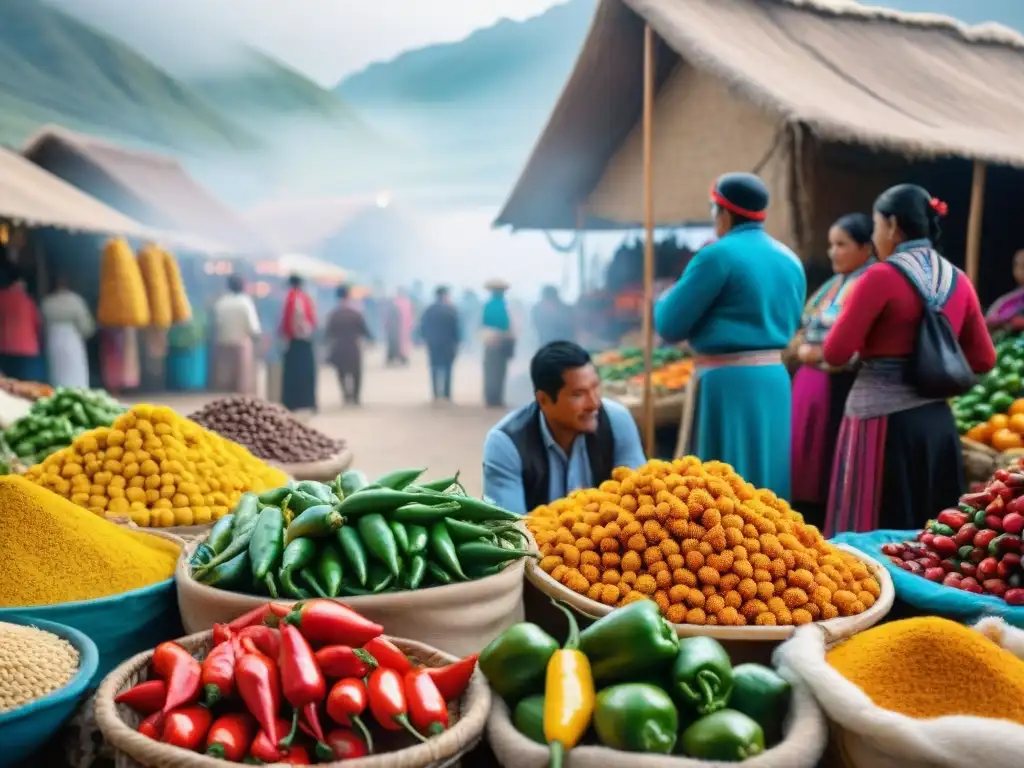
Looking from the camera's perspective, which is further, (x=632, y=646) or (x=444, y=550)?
(x=444, y=550)

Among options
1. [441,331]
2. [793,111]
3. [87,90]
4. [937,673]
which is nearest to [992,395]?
[793,111]

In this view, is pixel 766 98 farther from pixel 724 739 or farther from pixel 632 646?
pixel 724 739

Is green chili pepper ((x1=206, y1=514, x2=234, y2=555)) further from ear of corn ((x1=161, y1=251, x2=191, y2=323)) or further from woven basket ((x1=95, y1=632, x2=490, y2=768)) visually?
ear of corn ((x1=161, y1=251, x2=191, y2=323))

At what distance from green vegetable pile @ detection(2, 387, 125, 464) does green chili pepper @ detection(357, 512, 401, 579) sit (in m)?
2.34

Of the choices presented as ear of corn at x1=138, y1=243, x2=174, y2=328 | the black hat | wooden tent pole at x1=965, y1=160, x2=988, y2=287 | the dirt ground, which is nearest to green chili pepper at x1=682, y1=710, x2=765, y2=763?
the black hat

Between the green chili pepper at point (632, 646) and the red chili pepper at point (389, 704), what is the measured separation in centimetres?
30

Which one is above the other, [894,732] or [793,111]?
→ [793,111]

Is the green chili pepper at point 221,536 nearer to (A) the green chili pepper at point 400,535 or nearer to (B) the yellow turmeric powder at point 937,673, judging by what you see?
(A) the green chili pepper at point 400,535

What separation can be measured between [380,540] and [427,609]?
17cm

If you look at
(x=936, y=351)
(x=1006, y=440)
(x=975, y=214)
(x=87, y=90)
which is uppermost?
(x=87, y=90)

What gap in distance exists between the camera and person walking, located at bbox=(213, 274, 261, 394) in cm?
1014

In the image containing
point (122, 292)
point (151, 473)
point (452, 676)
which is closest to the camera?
point (452, 676)

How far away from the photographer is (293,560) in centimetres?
162

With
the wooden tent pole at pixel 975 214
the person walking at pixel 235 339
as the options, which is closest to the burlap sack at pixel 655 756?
the wooden tent pole at pixel 975 214
